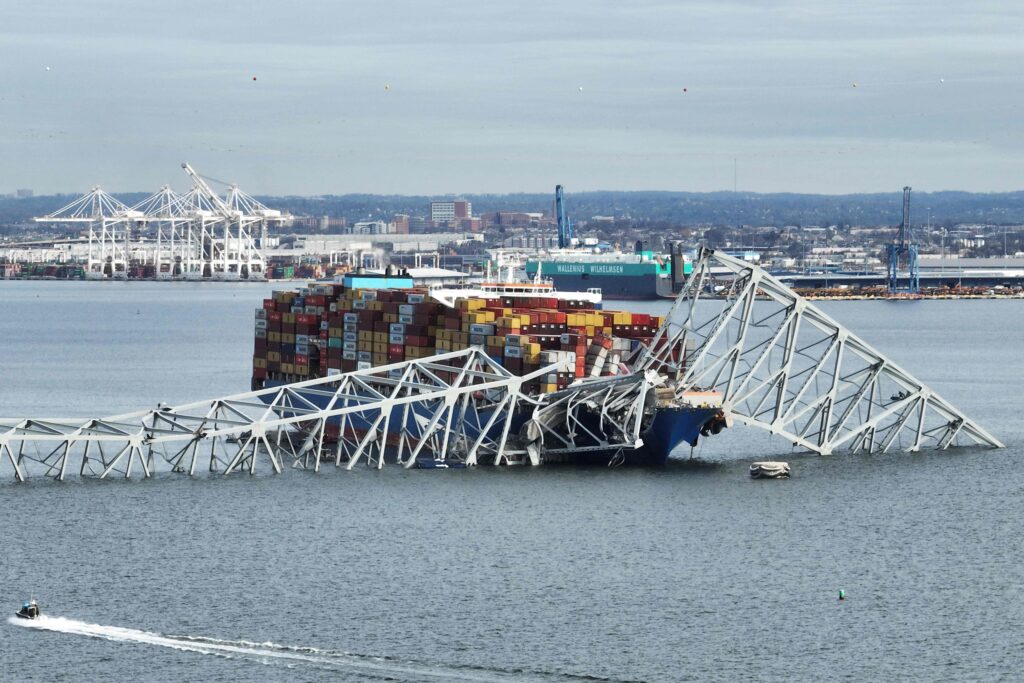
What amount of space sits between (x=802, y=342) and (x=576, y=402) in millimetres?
81008

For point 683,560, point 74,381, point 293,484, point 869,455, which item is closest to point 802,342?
point 74,381

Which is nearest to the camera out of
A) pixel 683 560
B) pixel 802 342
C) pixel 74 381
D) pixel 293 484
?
pixel 683 560

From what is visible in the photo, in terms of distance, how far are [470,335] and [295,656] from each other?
37305 millimetres

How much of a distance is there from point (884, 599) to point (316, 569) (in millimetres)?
16039

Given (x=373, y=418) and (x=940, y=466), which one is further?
(x=373, y=418)

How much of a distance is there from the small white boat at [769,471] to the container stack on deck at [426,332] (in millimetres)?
9313

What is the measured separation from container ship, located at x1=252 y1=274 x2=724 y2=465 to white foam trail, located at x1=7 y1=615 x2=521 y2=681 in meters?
29.0

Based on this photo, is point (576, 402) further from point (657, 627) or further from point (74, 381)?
point (74, 381)

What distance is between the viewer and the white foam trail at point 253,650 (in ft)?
135

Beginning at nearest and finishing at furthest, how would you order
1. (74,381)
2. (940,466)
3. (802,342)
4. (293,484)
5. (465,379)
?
1. (293,484)
2. (940,466)
3. (465,379)
4. (74,381)
5. (802,342)

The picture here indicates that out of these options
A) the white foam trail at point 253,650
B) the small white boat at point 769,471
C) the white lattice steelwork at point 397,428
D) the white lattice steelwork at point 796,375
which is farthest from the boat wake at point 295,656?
the small white boat at point 769,471

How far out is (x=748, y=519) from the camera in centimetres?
5956

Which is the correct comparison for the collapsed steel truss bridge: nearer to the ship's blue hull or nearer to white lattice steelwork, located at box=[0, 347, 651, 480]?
white lattice steelwork, located at box=[0, 347, 651, 480]

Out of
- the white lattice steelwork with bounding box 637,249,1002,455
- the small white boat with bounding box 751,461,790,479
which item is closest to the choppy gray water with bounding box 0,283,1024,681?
the small white boat with bounding box 751,461,790,479
